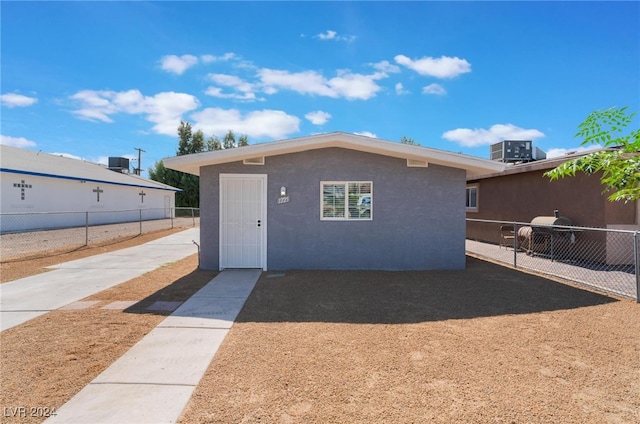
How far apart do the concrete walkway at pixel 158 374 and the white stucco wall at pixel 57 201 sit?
1029 centimetres

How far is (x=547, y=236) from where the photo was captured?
10.1 m

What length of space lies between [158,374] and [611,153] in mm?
5089

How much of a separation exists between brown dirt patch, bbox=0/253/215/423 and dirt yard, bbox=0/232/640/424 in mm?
16

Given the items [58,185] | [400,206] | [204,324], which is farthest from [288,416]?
[58,185]

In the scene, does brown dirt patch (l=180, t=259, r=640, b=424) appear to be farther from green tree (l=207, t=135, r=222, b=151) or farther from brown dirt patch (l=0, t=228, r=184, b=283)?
green tree (l=207, t=135, r=222, b=151)

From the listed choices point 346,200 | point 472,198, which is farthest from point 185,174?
point 346,200

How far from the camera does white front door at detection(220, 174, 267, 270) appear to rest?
8.18 metres

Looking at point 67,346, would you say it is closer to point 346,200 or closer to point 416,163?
point 346,200

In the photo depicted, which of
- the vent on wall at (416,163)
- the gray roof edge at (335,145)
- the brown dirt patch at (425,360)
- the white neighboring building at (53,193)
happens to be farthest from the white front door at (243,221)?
the white neighboring building at (53,193)

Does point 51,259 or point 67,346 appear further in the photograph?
point 51,259

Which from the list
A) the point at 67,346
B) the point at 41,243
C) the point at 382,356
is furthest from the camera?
the point at 41,243

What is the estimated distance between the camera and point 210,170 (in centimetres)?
810

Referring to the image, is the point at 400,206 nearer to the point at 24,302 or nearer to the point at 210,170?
the point at 210,170

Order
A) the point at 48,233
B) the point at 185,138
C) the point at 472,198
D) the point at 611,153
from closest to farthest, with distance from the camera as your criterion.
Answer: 1. the point at 611,153
2. the point at 472,198
3. the point at 48,233
4. the point at 185,138
